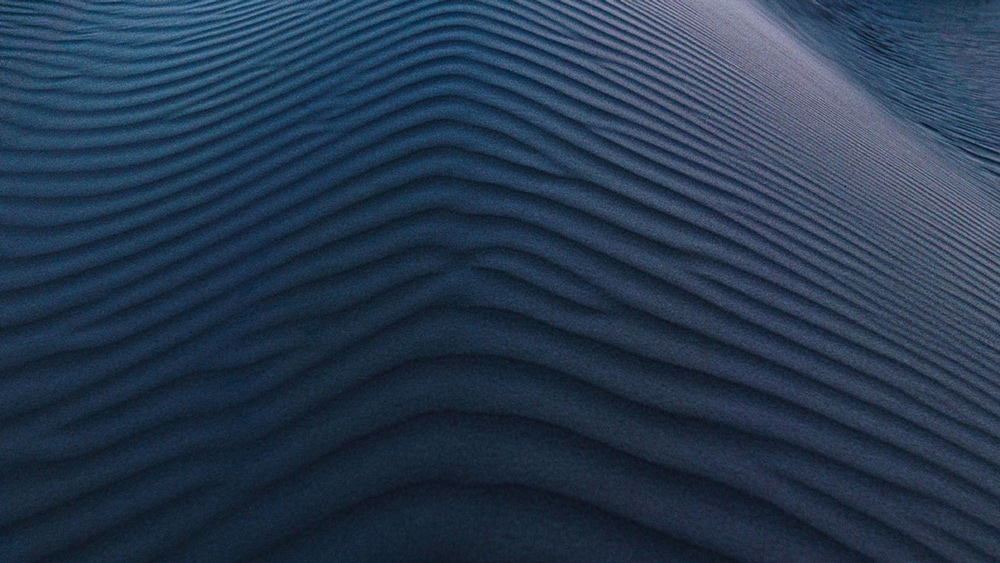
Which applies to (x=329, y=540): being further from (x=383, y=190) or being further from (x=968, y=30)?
(x=968, y=30)

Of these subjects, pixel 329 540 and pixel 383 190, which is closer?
pixel 329 540

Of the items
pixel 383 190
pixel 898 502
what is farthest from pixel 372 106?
pixel 898 502

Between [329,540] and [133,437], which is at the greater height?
[329,540]

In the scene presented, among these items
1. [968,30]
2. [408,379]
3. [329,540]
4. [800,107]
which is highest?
[968,30]

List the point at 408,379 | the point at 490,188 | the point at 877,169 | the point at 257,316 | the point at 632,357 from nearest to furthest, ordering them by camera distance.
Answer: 1. the point at 408,379
2. the point at 632,357
3. the point at 257,316
4. the point at 490,188
5. the point at 877,169

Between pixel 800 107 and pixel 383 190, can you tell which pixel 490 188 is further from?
pixel 800 107

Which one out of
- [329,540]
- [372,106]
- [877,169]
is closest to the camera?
[329,540]
